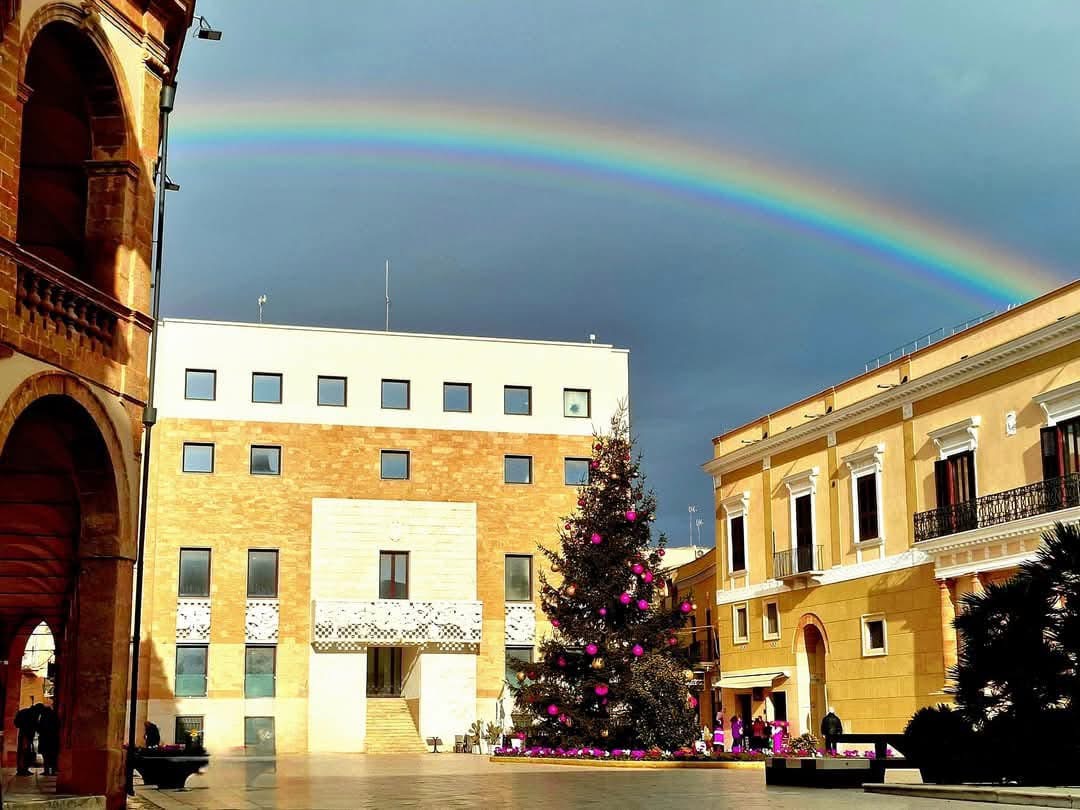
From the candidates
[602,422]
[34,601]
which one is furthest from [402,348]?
[34,601]

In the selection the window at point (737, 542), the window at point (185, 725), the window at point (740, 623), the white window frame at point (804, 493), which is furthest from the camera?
the window at point (185, 725)

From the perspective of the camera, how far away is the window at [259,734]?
4469 centimetres

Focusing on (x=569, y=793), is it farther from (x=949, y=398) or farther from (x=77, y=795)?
(x=949, y=398)

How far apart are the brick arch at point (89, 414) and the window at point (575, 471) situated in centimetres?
3572

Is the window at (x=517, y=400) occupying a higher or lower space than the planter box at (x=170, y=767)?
higher

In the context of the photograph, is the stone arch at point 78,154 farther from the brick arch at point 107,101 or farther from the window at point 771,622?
the window at point 771,622

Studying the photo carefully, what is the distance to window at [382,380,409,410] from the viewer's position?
49625mm

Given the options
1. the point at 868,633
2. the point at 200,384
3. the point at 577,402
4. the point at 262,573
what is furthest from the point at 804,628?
the point at 200,384

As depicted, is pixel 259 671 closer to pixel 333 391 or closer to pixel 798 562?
pixel 333 391

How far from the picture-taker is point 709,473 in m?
47.2

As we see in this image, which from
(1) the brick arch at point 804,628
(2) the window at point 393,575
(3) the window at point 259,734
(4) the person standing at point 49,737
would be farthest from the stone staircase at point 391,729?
(4) the person standing at point 49,737

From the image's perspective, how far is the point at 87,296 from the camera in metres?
14.6

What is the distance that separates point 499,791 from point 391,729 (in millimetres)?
28603

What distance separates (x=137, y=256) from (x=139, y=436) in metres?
2.24
